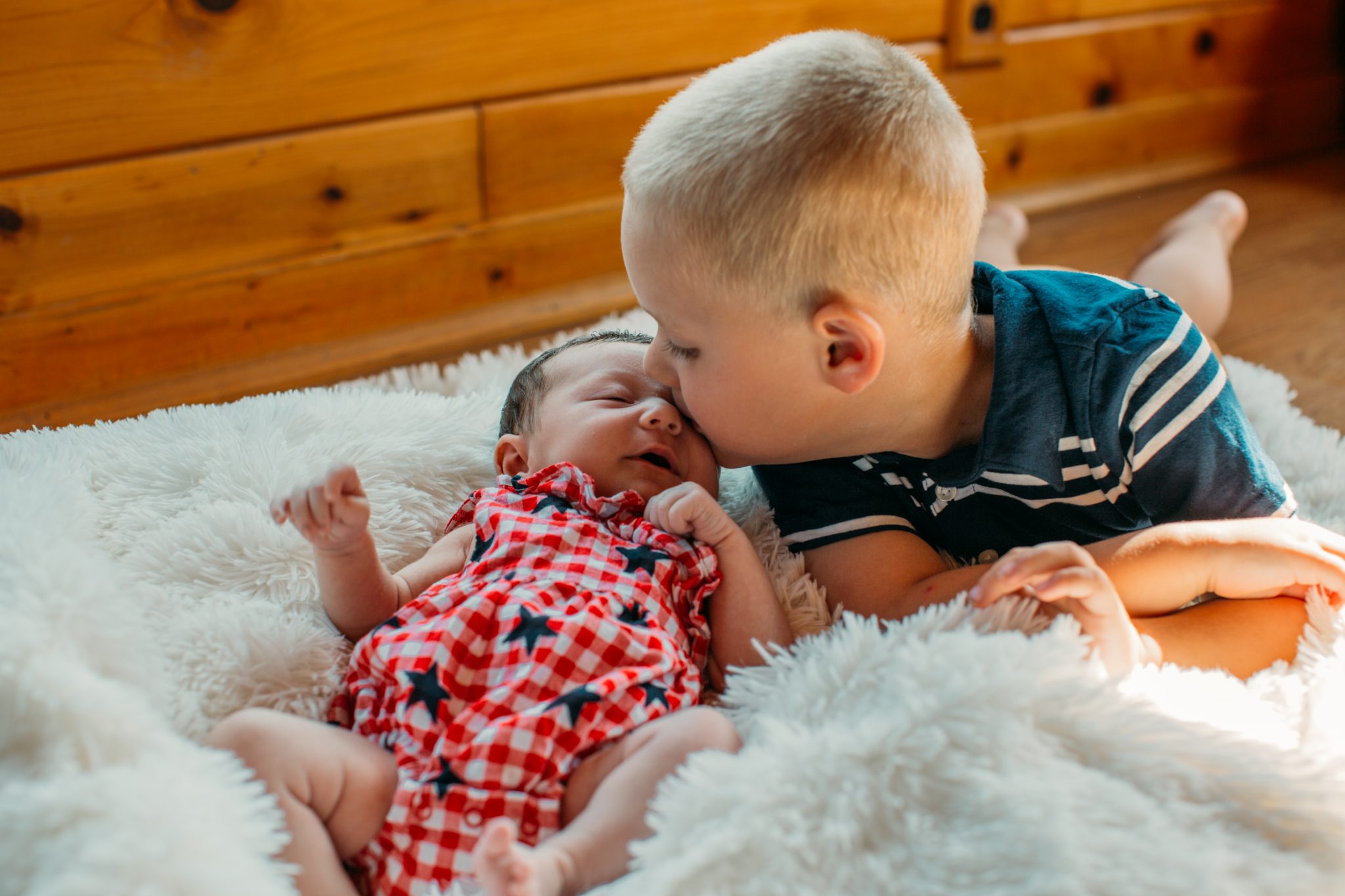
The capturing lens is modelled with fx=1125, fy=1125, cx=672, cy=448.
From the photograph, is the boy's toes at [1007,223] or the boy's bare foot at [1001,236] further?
the boy's toes at [1007,223]

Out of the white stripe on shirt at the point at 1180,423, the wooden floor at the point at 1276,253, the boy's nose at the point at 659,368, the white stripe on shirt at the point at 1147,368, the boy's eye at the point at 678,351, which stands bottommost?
the wooden floor at the point at 1276,253

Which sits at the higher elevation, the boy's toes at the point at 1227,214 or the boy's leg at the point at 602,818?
the boy's toes at the point at 1227,214

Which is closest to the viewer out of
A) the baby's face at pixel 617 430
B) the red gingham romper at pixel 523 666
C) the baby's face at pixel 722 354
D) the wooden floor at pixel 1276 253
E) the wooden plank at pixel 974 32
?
the red gingham romper at pixel 523 666

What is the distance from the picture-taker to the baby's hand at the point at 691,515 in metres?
0.86

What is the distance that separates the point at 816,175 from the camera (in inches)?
30.1

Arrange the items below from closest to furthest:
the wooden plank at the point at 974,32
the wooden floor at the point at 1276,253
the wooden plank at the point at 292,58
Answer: the wooden plank at the point at 292,58, the wooden floor at the point at 1276,253, the wooden plank at the point at 974,32

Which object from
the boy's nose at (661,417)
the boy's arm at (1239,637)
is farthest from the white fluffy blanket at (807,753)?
the boy's nose at (661,417)

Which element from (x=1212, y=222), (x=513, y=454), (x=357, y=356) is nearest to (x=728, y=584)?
(x=513, y=454)

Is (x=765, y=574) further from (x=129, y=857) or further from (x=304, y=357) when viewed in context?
(x=304, y=357)

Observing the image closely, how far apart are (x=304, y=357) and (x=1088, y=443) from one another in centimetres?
108

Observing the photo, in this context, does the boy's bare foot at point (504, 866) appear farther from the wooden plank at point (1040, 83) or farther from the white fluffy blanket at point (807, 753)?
the wooden plank at point (1040, 83)

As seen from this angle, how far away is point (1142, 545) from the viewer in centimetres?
85

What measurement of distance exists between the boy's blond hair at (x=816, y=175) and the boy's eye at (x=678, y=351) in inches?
2.8

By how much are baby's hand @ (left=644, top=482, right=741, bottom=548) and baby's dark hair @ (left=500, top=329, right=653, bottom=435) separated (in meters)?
0.17
